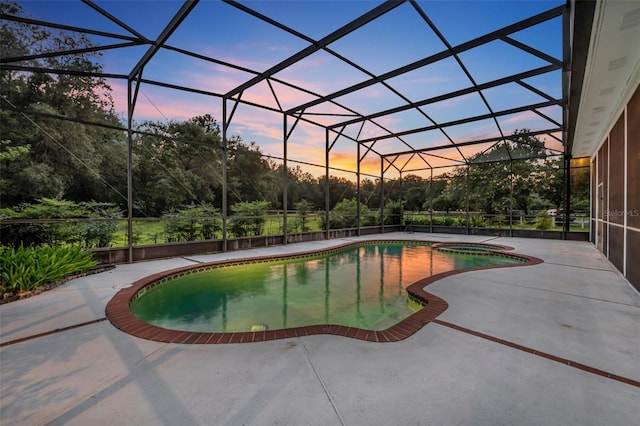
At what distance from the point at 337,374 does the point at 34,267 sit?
178 inches

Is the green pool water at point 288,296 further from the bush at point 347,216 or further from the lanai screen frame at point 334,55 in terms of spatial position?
the bush at point 347,216

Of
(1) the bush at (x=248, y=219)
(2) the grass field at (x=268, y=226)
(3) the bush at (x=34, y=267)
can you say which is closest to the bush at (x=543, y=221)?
(2) the grass field at (x=268, y=226)

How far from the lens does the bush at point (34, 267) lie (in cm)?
365

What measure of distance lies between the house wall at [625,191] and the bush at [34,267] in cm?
811

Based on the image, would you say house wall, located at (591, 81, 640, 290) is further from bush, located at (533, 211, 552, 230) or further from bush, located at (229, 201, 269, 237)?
bush, located at (229, 201, 269, 237)

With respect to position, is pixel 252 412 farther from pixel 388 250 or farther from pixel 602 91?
pixel 388 250

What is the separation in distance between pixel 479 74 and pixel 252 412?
23.9 feet

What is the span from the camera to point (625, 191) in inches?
177

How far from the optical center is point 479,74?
6.24 metres

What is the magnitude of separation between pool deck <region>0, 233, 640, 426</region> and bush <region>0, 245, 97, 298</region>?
2.32 feet

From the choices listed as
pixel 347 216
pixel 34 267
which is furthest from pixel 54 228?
pixel 347 216

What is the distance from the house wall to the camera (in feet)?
13.0

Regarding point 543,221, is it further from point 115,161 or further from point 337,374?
point 115,161

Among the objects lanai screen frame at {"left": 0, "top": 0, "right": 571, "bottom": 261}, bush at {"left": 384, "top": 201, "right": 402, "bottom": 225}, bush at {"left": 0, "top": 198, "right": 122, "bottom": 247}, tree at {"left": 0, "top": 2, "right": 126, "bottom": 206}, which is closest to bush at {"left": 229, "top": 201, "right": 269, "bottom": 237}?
lanai screen frame at {"left": 0, "top": 0, "right": 571, "bottom": 261}
